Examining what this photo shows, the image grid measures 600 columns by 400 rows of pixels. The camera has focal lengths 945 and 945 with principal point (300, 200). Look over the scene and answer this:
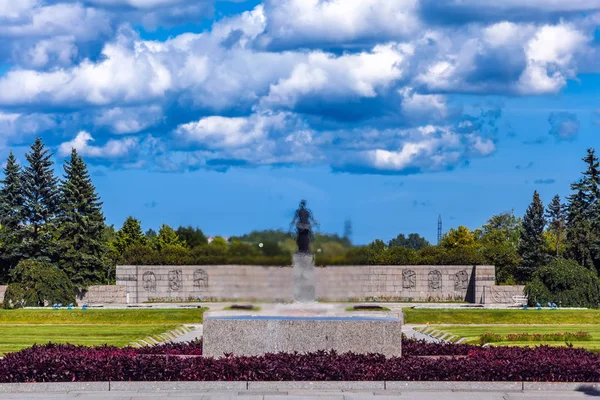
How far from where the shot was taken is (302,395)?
16078 millimetres

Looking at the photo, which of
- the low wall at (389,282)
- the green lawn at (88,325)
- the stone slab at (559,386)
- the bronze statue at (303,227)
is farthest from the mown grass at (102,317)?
the stone slab at (559,386)

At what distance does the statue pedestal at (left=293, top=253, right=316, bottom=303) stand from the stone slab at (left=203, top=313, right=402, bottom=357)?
0.78m

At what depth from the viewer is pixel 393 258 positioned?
50344mm

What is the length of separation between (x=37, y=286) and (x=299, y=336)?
27681 mm

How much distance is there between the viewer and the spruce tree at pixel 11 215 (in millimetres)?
47656

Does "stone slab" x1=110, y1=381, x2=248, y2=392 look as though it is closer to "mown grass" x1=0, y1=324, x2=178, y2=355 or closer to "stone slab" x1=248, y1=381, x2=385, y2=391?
"stone slab" x1=248, y1=381, x2=385, y2=391

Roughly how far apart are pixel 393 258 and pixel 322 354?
32.7 m

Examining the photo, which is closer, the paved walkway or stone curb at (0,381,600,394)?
the paved walkway

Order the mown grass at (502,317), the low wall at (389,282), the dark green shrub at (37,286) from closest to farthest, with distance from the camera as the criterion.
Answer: the mown grass at (502,317)
the dark green shrub at (37,286)
the low wall at (389,282)

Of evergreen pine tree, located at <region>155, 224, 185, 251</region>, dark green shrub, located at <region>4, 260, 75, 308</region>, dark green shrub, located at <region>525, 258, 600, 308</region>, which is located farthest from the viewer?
evergreen pine tree, located at <region>155, 224, 185, 251</region>

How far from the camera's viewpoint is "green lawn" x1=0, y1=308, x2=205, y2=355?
26406 mm

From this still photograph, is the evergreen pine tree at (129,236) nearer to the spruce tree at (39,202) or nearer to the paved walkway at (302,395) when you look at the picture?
the spruce tree at (39,202)

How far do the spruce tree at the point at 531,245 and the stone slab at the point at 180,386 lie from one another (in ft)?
125

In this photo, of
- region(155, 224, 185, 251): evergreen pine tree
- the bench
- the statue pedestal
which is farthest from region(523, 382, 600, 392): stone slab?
region(155, 224, 185, 251): evergreen pine tree
